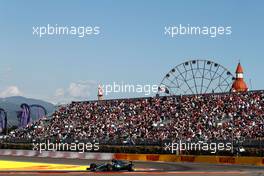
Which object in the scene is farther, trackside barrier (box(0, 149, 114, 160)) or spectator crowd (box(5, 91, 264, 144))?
trackside barrier (box(0, 149, 114, 160))

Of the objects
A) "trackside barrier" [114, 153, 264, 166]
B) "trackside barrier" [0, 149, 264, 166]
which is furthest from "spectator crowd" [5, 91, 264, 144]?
"trackside barrier" [0, 149, 264, 166]

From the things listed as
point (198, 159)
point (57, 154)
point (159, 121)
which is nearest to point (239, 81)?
point (159, 121)

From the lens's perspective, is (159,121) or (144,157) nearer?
(144,157)

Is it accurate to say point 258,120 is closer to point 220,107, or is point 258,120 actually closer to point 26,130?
point 220,107

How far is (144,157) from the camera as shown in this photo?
56.0 metres

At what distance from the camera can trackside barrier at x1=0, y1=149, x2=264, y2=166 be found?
154 feet

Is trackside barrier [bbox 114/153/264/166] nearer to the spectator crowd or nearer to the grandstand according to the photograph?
the grandstand

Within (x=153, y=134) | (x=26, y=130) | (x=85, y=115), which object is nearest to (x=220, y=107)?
(x=153, y=134)

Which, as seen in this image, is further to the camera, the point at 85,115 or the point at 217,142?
the point at 85,115

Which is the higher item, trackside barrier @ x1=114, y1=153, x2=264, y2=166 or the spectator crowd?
the spectator crowd

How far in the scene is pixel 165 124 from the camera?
208 feet

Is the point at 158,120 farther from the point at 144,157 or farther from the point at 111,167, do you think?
the point at 111,167

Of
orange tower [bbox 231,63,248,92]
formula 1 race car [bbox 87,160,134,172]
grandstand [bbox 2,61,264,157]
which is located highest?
orange tower [bbox 231,63,248,92]

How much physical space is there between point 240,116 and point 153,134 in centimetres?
1025
